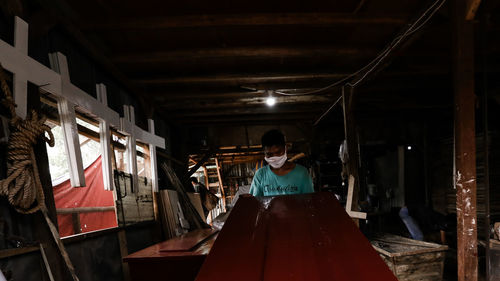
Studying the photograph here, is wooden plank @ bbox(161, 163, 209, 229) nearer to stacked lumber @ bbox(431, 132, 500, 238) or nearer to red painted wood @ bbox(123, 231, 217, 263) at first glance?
red painted wood @ bbox(123, 231, 217, 263)

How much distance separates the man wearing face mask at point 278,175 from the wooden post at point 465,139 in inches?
62.8

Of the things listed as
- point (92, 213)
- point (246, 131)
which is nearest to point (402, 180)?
point (246, 131)

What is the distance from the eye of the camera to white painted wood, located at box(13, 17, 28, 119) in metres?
2.09

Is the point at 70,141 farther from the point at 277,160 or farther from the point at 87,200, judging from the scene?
the point at 87,200

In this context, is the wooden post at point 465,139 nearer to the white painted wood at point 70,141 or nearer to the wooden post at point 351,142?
the wooden post at point 351,142

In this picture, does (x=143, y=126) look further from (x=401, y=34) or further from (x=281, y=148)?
(x=401, y=34)

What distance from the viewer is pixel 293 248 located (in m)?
1.37

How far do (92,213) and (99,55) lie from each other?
11.0 ft

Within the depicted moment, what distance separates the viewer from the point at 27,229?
7.16ft

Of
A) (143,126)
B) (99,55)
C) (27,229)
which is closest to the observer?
(27,229)

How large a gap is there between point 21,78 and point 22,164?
664 mm

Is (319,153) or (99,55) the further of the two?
(319,153)

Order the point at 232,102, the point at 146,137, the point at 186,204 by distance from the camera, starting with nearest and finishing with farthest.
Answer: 1. the point at 146,137
2. the point at 232,102
3. the point at 186,204

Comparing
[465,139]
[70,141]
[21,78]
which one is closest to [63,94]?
[70,141]
